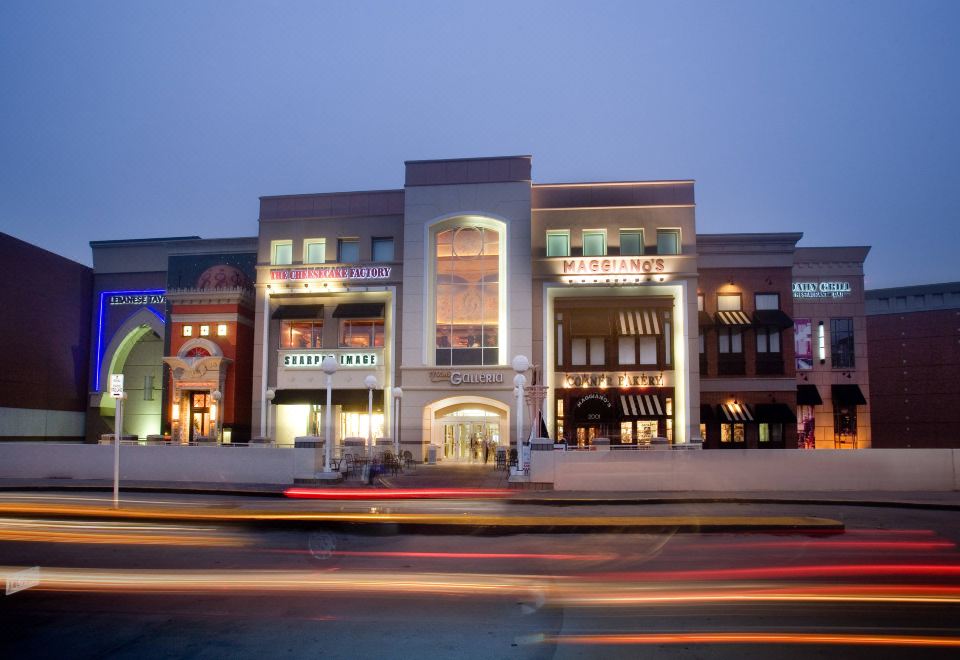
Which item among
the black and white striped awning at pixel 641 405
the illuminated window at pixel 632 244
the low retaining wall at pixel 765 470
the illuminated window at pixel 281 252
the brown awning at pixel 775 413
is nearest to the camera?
the low retaining wall at pixel 765 470

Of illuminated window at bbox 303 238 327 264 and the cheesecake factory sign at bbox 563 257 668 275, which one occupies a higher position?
illuminated window at bbox 303 238 327 264

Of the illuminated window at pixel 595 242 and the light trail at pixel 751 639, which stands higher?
the illuminated window at pixel 595 242

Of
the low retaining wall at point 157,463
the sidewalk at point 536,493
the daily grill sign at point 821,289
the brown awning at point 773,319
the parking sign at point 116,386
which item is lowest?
the sidewalk at point 536,493

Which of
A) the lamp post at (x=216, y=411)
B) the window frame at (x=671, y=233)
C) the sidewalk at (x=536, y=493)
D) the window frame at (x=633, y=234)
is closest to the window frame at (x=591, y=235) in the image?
the window frame at (x=633, y=234)

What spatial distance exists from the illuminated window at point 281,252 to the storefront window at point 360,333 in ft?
16.3

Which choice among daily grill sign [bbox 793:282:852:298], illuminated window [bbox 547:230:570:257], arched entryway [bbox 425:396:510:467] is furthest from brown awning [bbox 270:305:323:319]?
daily grill sign [bbox 793:282:852:298]

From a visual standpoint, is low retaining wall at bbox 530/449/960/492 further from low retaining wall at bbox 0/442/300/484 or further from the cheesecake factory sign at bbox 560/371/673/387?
the cheesecake factory sign at bbox 560/371/673/387

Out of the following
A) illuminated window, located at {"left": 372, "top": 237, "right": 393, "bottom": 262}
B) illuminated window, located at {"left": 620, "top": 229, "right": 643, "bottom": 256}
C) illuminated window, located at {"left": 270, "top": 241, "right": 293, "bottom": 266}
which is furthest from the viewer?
illuminated window, located at {"left": 270, "top": 241, "right": 293, "bottom": 266}

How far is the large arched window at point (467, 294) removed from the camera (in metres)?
37.8

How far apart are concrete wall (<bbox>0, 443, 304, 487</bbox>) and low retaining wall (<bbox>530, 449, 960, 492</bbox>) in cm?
1032

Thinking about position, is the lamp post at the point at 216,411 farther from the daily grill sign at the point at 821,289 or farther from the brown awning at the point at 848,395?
the brown awning at the point at 848,395

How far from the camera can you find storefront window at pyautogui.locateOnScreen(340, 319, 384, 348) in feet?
130

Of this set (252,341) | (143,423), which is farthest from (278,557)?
(143,423)

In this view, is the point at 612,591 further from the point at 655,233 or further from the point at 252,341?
the point at 252,341
